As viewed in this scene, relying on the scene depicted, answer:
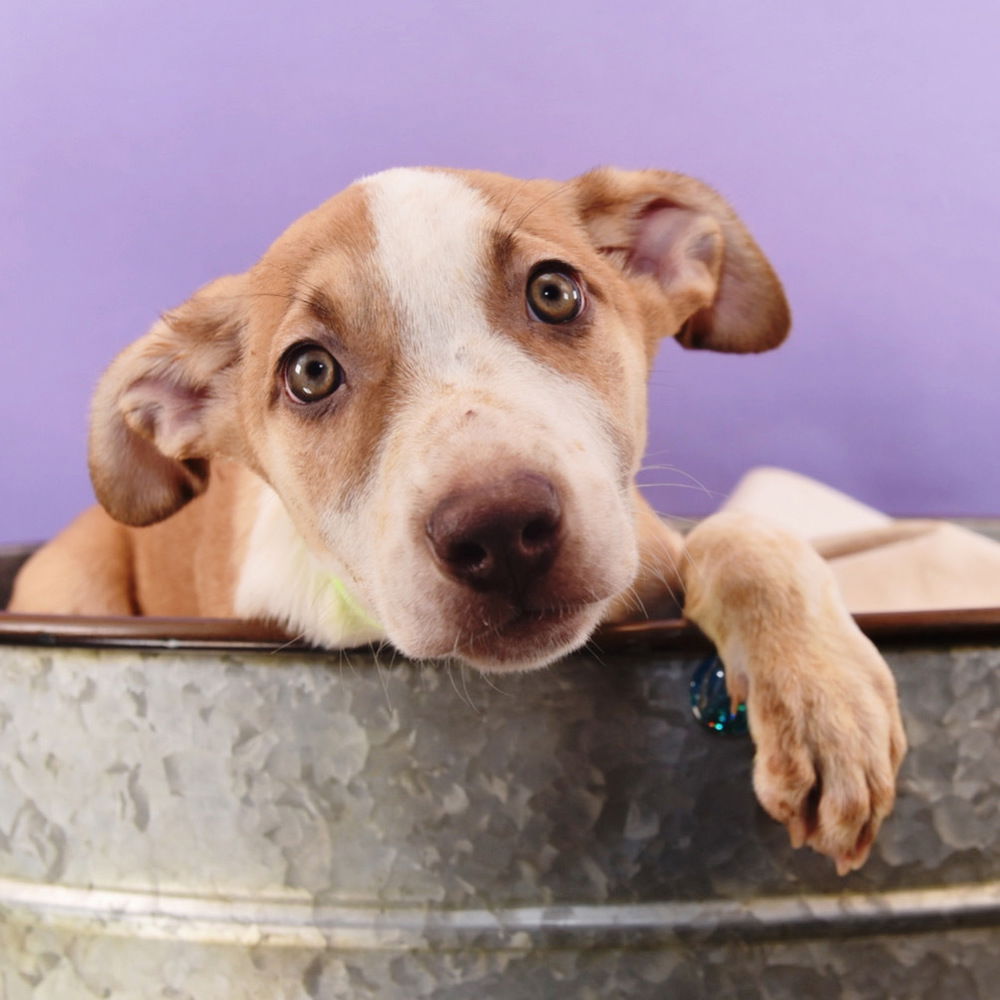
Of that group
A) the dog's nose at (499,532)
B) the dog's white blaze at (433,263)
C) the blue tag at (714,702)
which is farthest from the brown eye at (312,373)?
the blue tag at (714,702)

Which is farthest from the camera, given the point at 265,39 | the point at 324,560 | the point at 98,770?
the point at 265,39

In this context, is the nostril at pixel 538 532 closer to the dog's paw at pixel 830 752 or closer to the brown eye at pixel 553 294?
the dog's paw at pixel 830 752

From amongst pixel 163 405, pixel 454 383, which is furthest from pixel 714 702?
pixel 163 405

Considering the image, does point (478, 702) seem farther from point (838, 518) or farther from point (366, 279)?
point (838, 518)

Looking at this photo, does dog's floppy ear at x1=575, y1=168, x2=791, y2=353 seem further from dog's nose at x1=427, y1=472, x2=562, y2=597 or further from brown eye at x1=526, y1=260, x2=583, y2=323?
dog's nose at x1=427, y1=472, x2=562, y2=597

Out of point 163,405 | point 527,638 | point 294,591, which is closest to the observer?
point 527,638

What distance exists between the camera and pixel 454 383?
4.31 feet

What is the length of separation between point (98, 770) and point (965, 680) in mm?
947

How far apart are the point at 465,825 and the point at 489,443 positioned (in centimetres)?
42

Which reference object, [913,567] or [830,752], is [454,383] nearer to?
[830,752]

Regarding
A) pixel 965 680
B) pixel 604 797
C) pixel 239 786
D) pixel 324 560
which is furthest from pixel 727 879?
pixel 324 560

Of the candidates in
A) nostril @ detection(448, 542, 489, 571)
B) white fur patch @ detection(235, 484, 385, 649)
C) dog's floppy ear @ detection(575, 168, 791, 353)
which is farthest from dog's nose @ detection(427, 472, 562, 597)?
dog's floppy ear @ detection(575, 168, 791, 353)

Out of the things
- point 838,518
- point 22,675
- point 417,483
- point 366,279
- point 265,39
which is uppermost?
point 265,39

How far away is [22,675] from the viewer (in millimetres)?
1262
